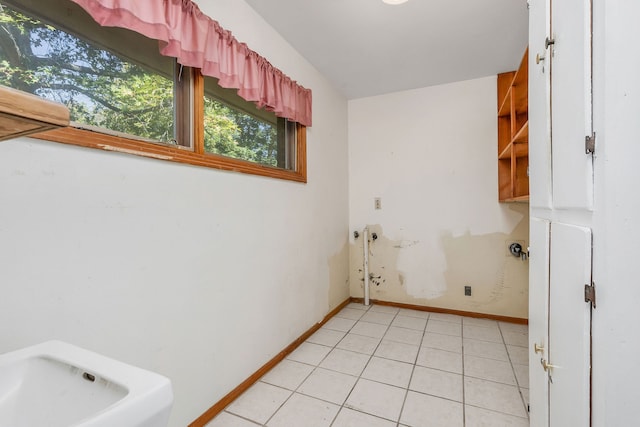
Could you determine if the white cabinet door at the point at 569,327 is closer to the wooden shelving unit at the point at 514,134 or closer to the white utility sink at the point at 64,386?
the white utility sink at the point at 64,386

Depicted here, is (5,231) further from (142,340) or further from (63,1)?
(63,1)

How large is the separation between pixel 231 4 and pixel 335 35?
87 cm

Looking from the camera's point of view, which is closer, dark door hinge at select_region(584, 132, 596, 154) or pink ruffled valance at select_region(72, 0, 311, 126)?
dark door hinge at select_region(584, 132, 596, 154)

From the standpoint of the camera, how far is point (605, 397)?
627mm

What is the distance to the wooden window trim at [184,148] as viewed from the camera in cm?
103

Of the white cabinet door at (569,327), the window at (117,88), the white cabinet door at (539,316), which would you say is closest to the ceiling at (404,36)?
the window at (117,88)

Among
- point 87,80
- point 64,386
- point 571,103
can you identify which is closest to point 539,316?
point 571,103

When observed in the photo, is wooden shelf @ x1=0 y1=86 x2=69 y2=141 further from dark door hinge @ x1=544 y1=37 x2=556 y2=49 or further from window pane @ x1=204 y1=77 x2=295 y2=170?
dark door hinge @ x1=544 y1=37 x2=556 y2=49

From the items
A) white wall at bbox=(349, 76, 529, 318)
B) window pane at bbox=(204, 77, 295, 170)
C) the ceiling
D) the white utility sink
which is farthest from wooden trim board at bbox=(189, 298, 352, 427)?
the ceiling

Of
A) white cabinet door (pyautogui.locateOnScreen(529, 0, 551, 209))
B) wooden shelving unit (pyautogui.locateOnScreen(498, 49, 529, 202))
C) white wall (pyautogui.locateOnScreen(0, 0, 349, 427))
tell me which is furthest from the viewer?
wooden shelving unit (pyautogui.locateOnScreen(498, 49, 529, 202))

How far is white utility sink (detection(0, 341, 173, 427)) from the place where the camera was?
611 mm

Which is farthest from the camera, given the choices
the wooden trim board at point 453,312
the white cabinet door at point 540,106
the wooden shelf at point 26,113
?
the wooden trim board at point 453,312

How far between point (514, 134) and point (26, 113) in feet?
9.28

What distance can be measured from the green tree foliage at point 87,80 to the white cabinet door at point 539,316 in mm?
1757
